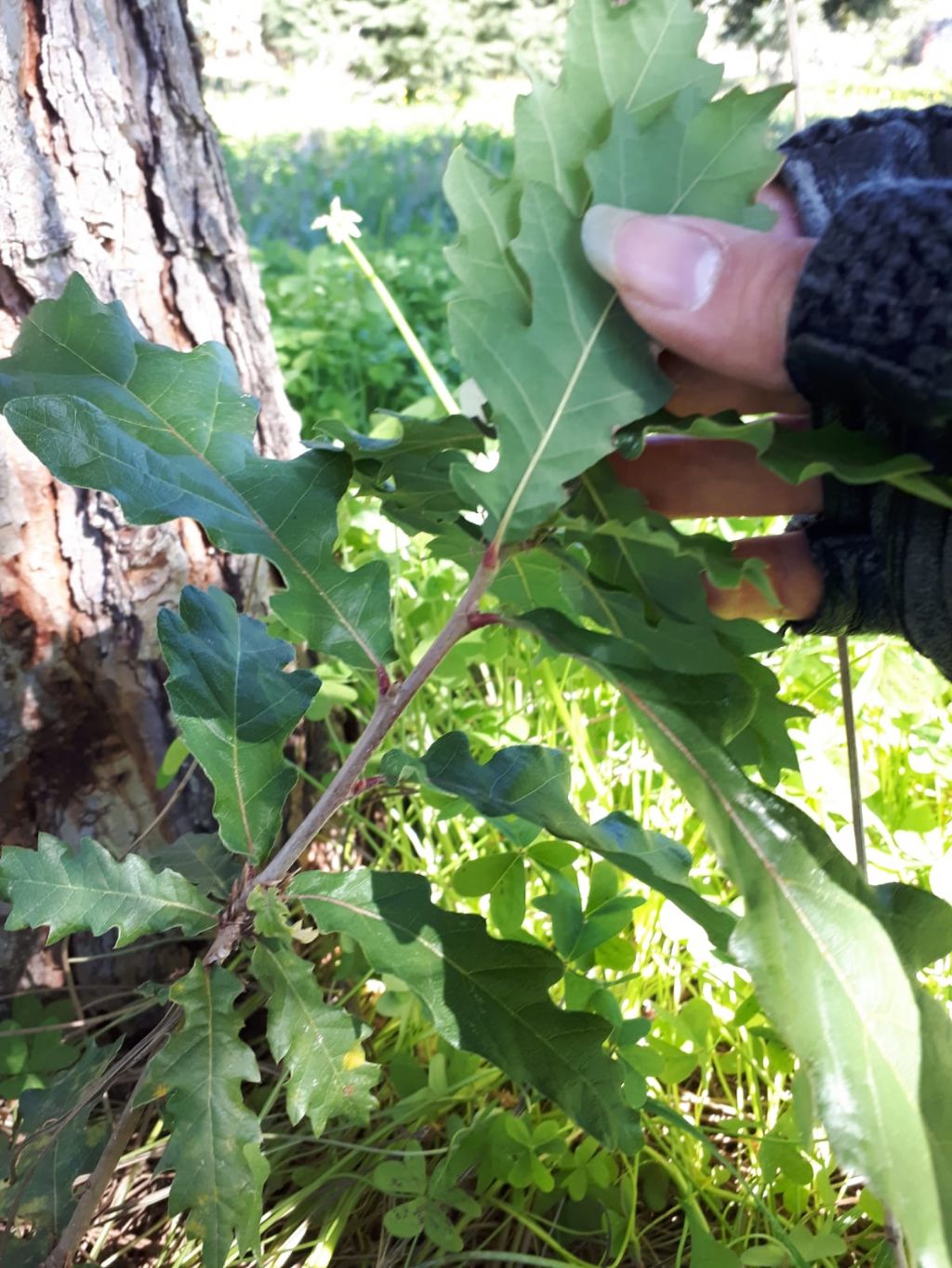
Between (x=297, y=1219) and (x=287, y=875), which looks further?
(x=297, y=1219)

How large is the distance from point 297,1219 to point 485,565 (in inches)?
35.2

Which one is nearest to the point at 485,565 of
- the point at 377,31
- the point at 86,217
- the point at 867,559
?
the point at 867,559

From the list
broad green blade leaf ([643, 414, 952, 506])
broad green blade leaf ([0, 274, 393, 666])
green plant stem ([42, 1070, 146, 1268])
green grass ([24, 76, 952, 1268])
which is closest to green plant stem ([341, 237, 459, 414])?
green grass ([24, 76, 952, 1268])

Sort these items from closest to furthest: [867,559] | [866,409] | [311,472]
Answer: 1. [866,409]
2. [311,472]
3. [867,559]

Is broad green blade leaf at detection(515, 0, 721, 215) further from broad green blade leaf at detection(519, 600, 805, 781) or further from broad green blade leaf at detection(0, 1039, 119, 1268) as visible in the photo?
broad green blade leaf at detection(0, 1039, 119, 1268)

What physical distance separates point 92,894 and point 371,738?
0.29m

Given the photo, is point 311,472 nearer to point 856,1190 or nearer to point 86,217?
point 86,217

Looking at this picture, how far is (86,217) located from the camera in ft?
4.39

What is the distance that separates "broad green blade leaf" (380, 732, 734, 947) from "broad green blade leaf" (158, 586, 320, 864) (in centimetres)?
12

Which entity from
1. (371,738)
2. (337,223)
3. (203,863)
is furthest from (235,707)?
(337,223)

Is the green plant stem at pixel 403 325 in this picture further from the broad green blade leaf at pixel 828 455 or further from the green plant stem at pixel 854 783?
the broad green blade leaf at pixel 828 455

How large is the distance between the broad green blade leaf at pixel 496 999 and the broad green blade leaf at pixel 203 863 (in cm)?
23

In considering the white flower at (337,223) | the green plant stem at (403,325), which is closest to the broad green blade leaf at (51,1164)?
the green plant stem at (403,325)

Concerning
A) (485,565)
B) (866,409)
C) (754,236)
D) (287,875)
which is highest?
(754,236)
